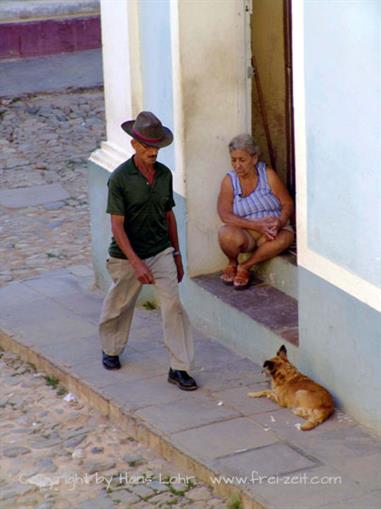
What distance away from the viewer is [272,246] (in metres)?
8.23

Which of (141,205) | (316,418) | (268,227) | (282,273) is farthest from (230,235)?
(316,418)

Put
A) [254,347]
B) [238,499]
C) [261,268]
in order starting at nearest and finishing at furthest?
[238,499] → [254,347] → [261,268]

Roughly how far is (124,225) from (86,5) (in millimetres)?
9877

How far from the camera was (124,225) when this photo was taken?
7500 millimetres

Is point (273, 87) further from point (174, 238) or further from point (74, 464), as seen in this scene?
point (74, 464)

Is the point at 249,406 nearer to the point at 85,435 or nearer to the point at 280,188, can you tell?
the point at 85,435

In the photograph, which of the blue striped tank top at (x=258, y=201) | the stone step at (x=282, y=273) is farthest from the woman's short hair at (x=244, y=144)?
the stone step at (x=282, y=273)

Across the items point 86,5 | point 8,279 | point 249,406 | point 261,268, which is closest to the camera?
point 249,406

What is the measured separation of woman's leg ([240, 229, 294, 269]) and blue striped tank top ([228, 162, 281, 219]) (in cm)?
16

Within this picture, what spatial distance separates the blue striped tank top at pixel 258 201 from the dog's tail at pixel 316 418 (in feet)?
5.64

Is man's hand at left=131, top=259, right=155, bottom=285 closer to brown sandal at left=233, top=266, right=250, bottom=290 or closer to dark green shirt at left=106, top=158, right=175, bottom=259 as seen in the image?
dark green shirt at left=106, top=158, right=175, bottom=259

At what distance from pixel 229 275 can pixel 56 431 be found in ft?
5.49

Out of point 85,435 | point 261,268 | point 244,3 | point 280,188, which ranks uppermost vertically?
point 244,3

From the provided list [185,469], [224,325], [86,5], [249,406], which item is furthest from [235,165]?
[86,5]
